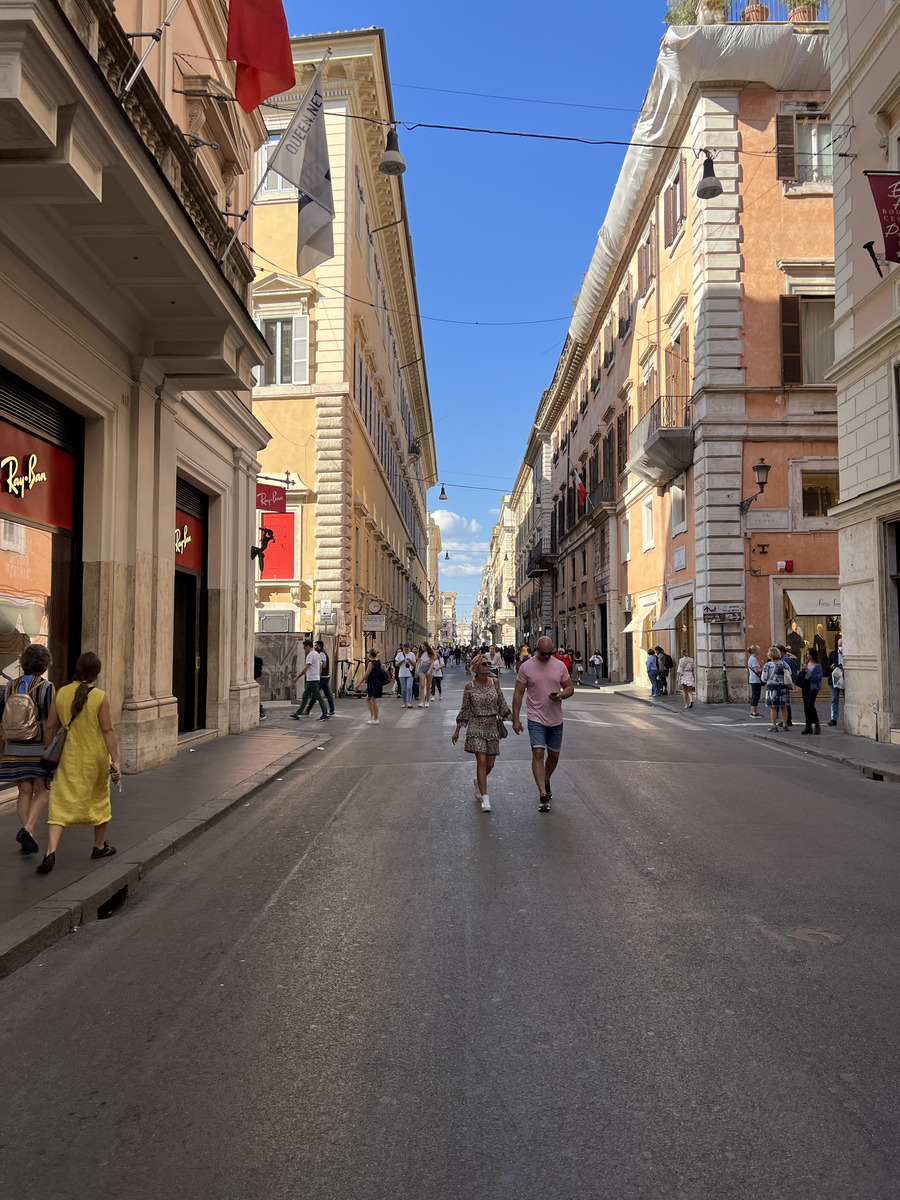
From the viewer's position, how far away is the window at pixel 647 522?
3197 centimetres

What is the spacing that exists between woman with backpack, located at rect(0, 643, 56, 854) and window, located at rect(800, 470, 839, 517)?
71.9ft

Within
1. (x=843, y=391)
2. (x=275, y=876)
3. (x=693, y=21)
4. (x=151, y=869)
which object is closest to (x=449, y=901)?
(x=275, y=876)

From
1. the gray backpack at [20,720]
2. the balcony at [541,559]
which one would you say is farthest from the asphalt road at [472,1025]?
the balcony at [541,559]

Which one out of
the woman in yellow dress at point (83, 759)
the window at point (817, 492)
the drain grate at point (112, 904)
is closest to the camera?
the drain grate at point (112, 904)

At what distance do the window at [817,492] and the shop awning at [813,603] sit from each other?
2151 mm

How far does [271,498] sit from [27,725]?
1843 cm

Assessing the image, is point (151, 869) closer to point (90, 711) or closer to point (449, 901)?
point (90, 711)

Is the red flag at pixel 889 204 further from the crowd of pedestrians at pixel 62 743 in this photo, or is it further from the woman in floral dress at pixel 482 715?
the crowd of pedestrians at pixel 62 743

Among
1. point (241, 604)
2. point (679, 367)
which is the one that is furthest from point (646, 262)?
point (241, 604)

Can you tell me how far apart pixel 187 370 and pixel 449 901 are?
341 inches

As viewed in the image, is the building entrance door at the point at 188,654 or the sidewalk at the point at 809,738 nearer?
the sidewalk at the point at 809,738

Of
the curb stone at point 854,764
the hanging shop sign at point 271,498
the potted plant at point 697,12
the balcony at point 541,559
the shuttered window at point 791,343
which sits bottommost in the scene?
the curb stone at point 854,764

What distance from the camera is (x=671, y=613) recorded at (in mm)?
27500

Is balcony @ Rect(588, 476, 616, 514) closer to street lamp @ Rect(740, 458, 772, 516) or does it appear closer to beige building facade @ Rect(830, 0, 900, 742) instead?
street lamp @ Rect(740, 458, 772, 516)
